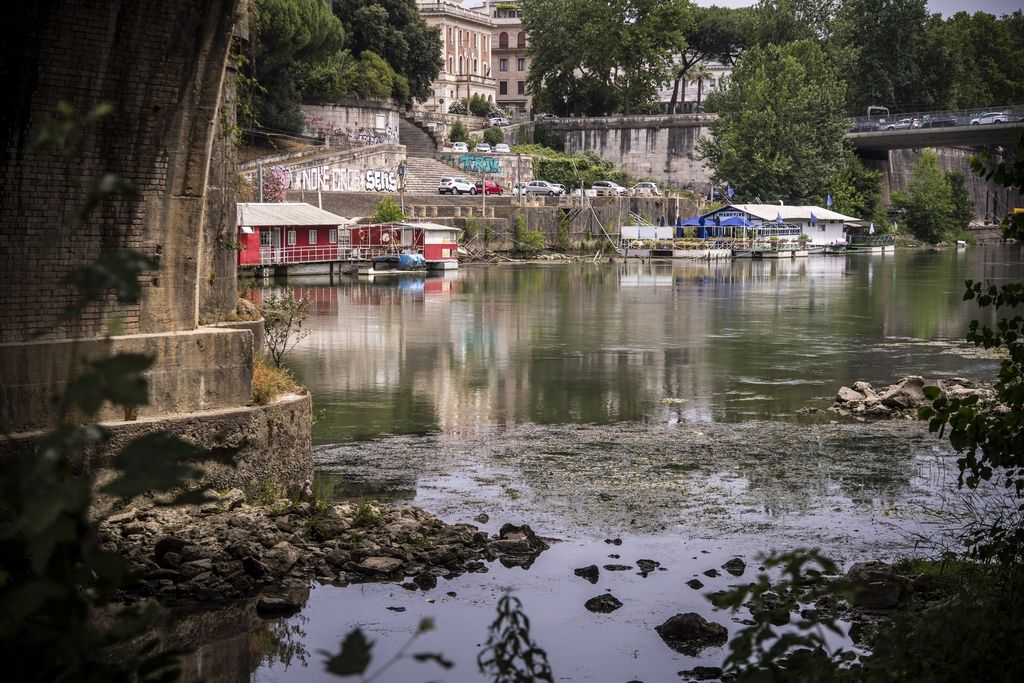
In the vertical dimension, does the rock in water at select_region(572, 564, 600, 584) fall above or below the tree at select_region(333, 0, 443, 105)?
below

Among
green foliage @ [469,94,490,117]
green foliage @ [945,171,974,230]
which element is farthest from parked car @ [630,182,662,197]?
green foliage @ [945,171,974,230]

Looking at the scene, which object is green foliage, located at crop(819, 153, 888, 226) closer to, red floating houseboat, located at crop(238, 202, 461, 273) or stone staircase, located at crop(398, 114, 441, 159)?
stone staircase, located at crop(398, 114, 441, 159)

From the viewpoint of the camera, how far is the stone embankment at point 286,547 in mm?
11805

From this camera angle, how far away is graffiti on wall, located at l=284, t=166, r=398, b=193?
229 ft

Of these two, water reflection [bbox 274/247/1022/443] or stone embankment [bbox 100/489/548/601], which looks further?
water reflection [bbox 274/247/1022/443]

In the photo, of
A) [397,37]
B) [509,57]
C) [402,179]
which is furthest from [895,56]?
[402,179]

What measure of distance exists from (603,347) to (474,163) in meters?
55.9

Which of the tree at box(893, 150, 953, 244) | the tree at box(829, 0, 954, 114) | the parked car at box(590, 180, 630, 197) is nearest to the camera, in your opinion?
the parked car at box(590, 180, 630, 197)

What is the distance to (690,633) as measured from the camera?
10.8 m

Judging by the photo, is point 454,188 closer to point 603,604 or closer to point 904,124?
point 904,124

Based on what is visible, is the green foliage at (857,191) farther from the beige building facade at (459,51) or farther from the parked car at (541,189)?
the beige building facade at (459,51)

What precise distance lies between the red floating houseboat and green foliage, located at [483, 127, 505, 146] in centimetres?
3576

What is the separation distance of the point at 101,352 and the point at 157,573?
2169 mm

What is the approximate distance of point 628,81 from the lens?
324 feet
